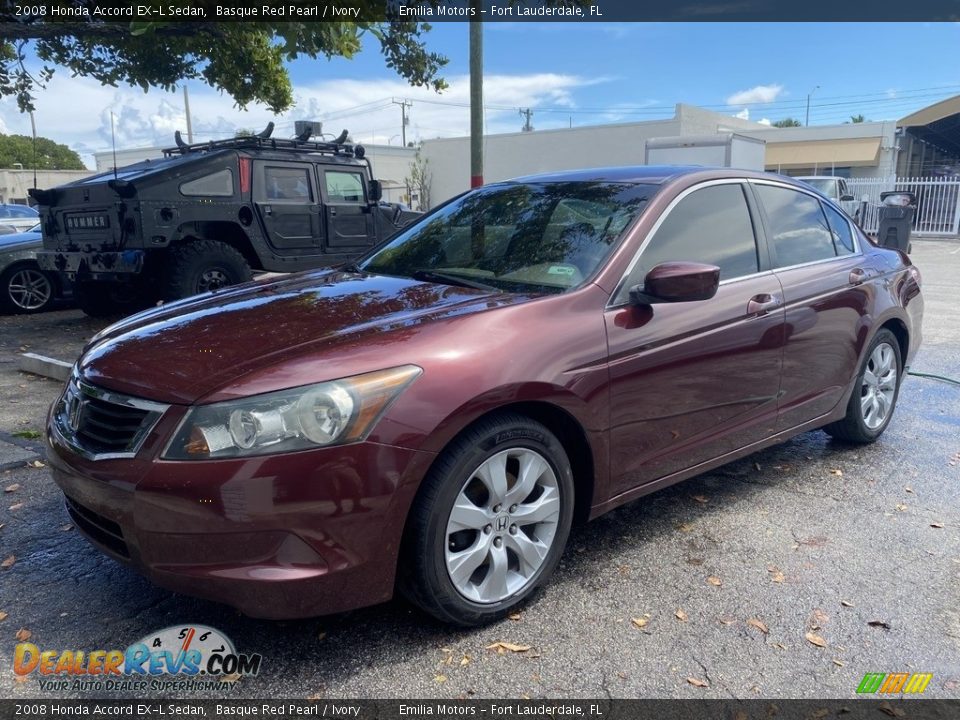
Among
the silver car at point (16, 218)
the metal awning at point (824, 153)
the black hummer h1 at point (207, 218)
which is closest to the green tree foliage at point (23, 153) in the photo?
the silver car at point (16, 218)

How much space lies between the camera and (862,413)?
4.55 m

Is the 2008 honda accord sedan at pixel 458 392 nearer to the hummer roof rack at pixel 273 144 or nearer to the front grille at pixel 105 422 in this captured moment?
the front grille at pixel 105 422

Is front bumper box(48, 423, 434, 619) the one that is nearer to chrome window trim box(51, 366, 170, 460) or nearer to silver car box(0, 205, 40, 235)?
chrome window trim box(51, 366, 170, 460)

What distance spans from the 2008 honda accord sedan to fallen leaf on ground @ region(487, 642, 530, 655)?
0.13 metres

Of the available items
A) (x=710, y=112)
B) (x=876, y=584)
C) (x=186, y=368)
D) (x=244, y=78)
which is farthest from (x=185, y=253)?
(x=710, y=112)

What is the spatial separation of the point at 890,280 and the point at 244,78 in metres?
7.78

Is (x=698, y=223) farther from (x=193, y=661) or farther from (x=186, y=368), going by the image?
(x=193, y=661)

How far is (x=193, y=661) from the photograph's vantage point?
254 centimetres

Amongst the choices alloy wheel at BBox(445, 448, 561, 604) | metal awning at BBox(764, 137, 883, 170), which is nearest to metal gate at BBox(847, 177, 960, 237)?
metal awning at BBox(764, 137, 883, 170)

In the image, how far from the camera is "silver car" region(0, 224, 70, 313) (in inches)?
374

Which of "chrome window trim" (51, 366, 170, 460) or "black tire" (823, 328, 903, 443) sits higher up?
"chrome window trim" (51, 366, 170, 460)

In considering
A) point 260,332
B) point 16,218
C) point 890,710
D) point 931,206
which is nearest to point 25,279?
point 16,218

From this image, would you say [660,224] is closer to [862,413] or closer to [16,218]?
[862,413]

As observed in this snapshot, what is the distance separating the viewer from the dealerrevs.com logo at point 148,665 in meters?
2.43
